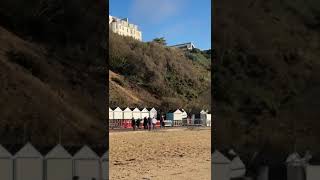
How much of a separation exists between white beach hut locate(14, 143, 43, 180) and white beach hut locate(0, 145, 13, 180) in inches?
1.6

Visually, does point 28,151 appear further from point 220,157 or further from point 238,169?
point 238,169

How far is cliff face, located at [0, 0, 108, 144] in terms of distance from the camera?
350 centimetres

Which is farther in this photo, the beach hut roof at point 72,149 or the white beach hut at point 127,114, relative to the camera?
the white beach hut at point 127,114

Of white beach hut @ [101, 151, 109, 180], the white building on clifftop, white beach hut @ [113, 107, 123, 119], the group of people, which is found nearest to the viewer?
white beach hut @ [101, 151, 109, 180]

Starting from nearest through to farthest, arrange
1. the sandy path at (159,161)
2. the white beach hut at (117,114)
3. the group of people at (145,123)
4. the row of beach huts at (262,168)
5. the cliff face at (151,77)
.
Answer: the row of beach huts at (262,168) < the sandy path at (159,161) < the group of people at (145,123) < the white beach hut at (117,114) < the cliff face at (151,77)

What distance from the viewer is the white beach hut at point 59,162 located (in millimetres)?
3529

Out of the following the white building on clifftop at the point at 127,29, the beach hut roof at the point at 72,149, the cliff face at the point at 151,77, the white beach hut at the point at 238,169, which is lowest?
the white beach hut at the point at 238,169

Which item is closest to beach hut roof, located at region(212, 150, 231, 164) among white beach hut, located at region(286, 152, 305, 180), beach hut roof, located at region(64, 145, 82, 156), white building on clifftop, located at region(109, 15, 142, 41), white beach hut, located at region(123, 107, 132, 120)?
white beach hut, located at region(286, 152, 305, 180)

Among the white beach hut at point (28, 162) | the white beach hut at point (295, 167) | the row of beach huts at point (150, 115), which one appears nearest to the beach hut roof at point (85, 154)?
the white beach hut at point (28, 162)

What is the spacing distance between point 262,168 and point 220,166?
305 mm

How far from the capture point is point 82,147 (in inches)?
138

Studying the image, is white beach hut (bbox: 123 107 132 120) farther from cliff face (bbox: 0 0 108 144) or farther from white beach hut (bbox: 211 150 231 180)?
white beach hut (bbox: 211 150 231 180)

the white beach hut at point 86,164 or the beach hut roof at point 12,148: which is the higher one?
the beach hut roof at point 12,148

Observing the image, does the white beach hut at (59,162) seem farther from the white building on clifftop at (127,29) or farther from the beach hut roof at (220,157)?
the white building on clifftop at (127,29)
